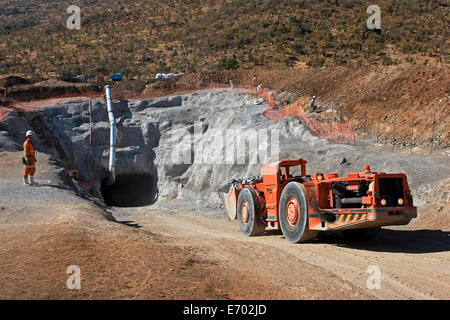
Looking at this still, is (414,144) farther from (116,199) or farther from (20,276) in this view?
(116,199)

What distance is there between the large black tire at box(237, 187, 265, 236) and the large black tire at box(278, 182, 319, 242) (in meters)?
1.11

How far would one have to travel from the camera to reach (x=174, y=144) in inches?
1043

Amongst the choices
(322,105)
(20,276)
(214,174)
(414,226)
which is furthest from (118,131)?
(20,276)

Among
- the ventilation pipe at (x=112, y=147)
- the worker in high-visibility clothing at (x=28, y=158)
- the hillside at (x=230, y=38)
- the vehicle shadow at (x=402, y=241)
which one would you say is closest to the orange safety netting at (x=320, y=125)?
the vehicle shadow at (x=402, y=241)

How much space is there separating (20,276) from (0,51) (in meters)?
51.8

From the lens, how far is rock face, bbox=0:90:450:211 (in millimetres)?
19109

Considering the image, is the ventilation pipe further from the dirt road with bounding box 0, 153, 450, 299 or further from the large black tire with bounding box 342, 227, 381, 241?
the large black tire with bounding box 342, 227, 381, 241

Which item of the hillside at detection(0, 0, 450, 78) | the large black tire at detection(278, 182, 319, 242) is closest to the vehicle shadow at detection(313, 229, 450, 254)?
the large black tire at detection(278, 182, 319, 242)

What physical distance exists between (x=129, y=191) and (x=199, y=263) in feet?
74.4

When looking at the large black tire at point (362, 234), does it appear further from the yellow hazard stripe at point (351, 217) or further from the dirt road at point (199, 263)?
the yellow hazard stripe at point (351, 217)

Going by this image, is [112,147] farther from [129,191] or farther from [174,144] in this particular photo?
[129,191]

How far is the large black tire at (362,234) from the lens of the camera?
1061 centimetres

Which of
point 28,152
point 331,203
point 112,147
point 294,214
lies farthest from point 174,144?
point 331,203

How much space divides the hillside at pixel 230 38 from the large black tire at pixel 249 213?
2522cm
